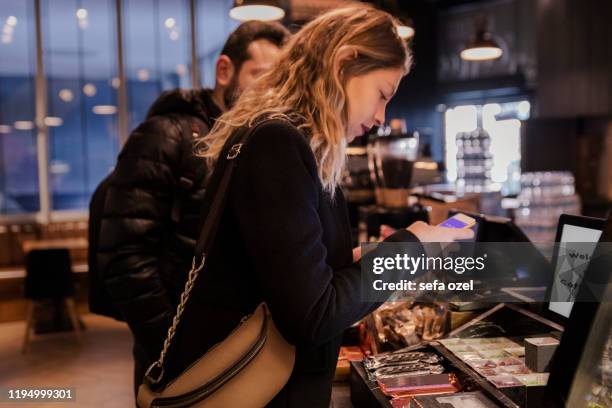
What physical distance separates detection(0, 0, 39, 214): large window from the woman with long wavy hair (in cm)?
666

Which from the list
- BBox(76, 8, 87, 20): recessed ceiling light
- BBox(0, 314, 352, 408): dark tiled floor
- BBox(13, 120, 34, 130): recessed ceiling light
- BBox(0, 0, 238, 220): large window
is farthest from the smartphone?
BBox(76, 8, 87, 20): recessed ceiling light

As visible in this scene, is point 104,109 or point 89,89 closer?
point 104,109

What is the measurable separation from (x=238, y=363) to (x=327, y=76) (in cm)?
46

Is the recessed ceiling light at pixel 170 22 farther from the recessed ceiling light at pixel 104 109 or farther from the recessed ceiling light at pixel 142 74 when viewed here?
the recessed ceiling light at pixel 104 109

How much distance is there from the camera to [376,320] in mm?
1511

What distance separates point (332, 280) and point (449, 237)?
8.4 inches

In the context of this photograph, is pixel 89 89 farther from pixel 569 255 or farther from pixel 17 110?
pixel 569 255

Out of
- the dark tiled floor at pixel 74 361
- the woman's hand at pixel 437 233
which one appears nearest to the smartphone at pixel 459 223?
the woman's hand at pixel 437 233

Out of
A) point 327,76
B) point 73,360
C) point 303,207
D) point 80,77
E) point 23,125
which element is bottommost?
point 73,360

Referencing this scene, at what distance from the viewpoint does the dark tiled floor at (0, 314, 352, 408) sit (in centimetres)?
405

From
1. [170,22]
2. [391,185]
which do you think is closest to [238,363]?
[391,185]

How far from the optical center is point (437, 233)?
1.02 meters

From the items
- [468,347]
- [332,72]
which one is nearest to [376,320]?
[468,347]

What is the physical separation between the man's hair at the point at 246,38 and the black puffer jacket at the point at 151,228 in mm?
284
